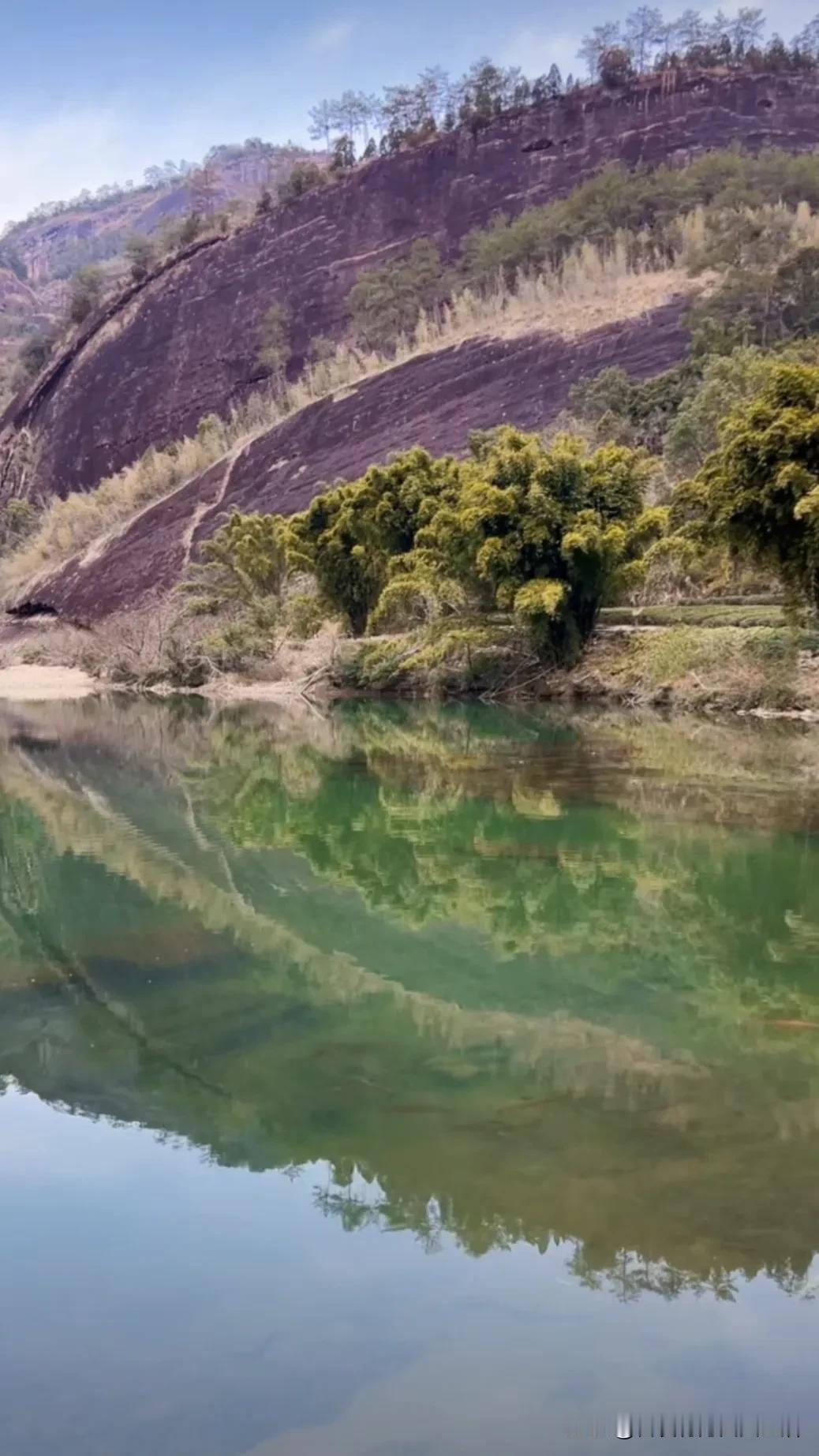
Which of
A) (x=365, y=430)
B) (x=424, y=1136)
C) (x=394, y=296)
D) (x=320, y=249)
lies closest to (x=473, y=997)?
Result: (x=424, y=1136)

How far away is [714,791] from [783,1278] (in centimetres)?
986

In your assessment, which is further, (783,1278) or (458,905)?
(458,905)

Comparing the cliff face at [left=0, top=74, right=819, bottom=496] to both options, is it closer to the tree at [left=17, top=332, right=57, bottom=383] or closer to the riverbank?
the tree at [left=17, top=332, right=57, bottom=383]

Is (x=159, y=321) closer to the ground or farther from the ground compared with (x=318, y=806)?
farther from the ground

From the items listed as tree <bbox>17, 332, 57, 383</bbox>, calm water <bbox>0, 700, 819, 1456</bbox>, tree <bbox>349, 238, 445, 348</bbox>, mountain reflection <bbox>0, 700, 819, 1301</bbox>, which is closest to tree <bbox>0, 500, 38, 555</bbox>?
tree <bbox>17, 332, 57, 383</bbox>

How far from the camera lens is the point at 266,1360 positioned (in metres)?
3.76

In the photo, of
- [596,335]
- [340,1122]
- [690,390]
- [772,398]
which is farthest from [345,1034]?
[596,335]

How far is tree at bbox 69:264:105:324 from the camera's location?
77.0 meters

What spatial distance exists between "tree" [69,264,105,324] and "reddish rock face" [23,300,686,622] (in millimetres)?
25930

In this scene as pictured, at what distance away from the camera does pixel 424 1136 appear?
5.17 metres

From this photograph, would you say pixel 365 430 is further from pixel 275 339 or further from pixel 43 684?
pixel 43 684

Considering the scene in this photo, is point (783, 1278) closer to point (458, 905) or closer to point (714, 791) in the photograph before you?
point (458, 905)

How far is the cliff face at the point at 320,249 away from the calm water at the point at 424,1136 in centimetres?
6170

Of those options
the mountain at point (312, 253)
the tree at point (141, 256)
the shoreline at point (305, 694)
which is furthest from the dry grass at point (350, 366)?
the tree at point (141, 256)
